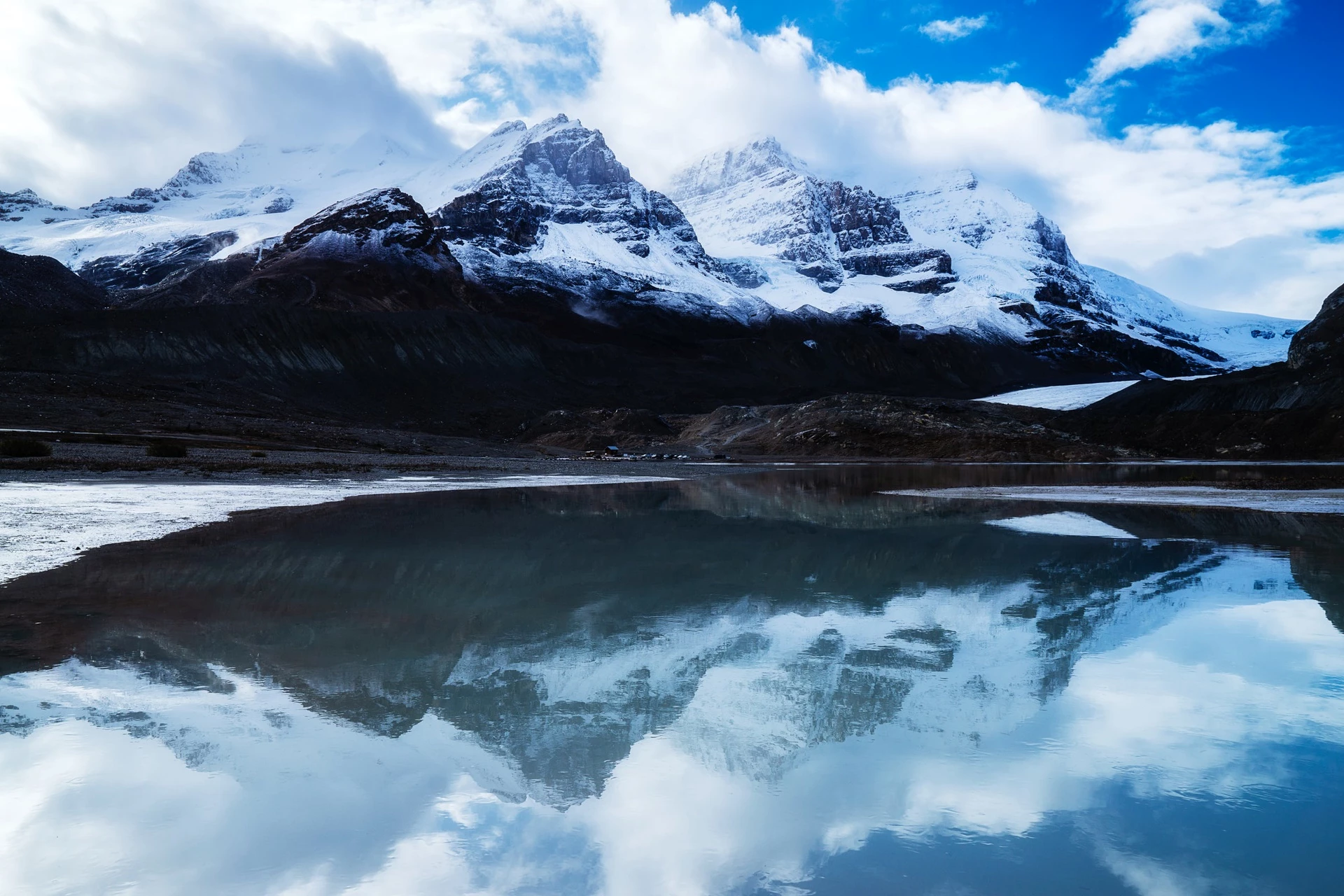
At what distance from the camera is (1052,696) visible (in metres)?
8.35

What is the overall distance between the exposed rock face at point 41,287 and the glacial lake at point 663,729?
113225 millimetres

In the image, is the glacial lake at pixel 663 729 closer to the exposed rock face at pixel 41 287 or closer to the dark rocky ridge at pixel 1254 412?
the dark rocky ridge at pixel 1254 412

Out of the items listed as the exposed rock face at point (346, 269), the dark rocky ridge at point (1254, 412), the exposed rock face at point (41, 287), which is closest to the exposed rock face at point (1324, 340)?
the dark rocky ridge at point (1254, 412)

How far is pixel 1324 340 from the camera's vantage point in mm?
88375

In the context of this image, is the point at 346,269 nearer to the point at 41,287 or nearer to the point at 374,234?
the point at 374,234

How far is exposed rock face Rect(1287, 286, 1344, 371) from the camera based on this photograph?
8525cm

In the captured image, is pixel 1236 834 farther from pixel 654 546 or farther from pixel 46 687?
pixel 654 546

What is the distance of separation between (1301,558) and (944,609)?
33.1ft

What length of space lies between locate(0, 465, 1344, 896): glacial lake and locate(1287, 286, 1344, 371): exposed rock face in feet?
293

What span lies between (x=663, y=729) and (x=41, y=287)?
5407 inches

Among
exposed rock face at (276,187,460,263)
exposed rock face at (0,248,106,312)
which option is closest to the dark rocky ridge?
exposed rock face at (276,187,460,263)

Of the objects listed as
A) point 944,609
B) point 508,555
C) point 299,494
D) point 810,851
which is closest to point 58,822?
point 810,851

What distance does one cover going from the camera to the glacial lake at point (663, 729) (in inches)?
200

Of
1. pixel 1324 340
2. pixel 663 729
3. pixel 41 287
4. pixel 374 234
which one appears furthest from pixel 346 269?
pixel 663 729
